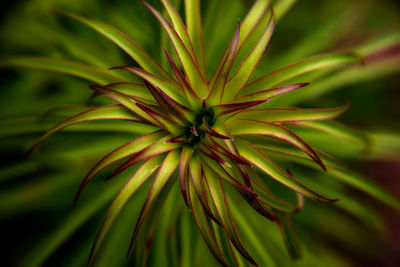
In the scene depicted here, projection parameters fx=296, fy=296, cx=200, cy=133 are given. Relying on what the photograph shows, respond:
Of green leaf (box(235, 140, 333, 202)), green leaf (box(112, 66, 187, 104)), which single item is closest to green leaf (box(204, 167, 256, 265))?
green leaf (box(235, 140, 333, 202))

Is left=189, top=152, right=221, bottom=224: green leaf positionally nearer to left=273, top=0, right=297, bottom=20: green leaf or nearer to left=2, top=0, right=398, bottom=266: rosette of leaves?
left=2, top=0, right=398, bottom=266: rosette of leaves

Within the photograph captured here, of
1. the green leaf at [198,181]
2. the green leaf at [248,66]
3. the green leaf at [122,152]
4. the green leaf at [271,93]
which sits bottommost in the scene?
the green leaf at [198,181]

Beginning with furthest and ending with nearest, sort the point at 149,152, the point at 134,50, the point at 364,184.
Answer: the point at 364,184 < the point at 134,50 < the point at 149,152

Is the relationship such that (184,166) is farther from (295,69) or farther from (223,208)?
(295,69)

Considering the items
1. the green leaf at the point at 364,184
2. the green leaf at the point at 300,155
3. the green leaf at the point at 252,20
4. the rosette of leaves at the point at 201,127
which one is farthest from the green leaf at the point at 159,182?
the green leaf at the point at 364,184

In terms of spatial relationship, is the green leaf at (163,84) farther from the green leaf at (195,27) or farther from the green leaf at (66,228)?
the green leaf at (66,228)

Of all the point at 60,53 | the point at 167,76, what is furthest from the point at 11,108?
the point at 167,76

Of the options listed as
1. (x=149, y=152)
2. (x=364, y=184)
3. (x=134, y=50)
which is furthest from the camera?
(x=364, y=184)

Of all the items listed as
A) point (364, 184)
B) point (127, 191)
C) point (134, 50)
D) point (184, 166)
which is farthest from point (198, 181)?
point (364, 184)
